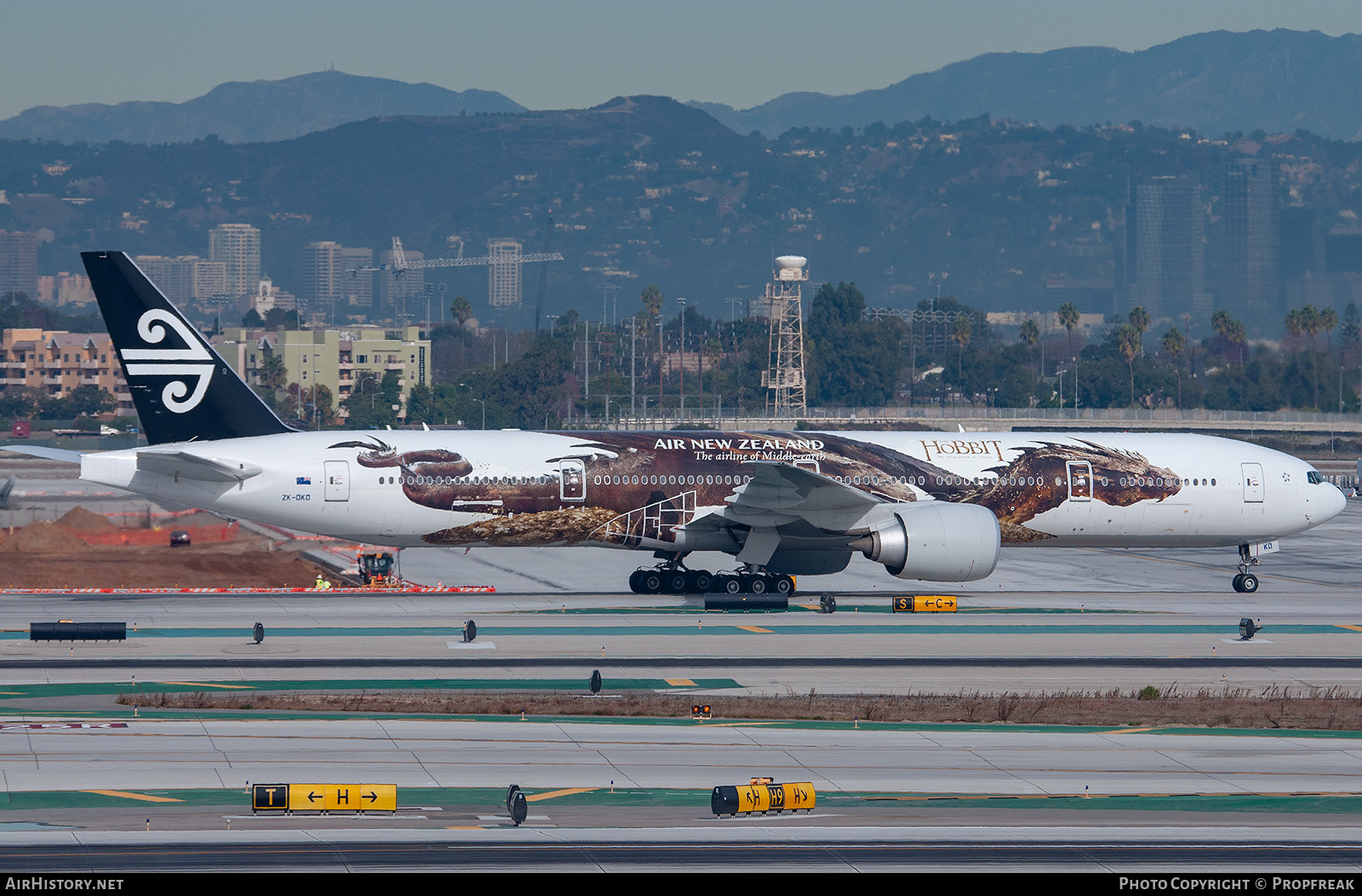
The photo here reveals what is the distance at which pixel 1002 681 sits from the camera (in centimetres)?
3244

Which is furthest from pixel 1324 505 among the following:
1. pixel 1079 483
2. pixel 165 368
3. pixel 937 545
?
pixel 165 368

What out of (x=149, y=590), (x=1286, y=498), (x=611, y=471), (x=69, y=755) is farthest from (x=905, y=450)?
(x=69, y=755)

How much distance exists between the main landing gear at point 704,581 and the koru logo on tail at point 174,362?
13.3m

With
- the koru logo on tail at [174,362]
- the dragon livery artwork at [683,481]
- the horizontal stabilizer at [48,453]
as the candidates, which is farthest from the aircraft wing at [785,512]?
the horizontal stabilizer at [48,453]

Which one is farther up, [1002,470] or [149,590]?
[1002,470]

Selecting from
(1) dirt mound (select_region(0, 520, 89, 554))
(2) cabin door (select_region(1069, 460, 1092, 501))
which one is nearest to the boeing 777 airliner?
(2) cabin door (select_region(1069, 460, 1092, 501))

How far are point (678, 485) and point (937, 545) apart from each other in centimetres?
755

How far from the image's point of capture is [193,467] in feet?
136

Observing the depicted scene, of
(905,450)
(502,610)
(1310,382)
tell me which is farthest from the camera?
(1310,382)

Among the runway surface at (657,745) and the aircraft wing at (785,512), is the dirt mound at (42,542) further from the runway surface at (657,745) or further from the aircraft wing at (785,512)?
the aircraft wing at (785,512)

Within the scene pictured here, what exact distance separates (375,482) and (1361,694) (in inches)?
974

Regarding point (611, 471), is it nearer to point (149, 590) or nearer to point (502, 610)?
point (502, 610)

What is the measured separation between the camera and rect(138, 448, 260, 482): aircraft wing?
4103cm

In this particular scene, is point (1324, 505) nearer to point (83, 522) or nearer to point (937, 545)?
point (937, 545)
